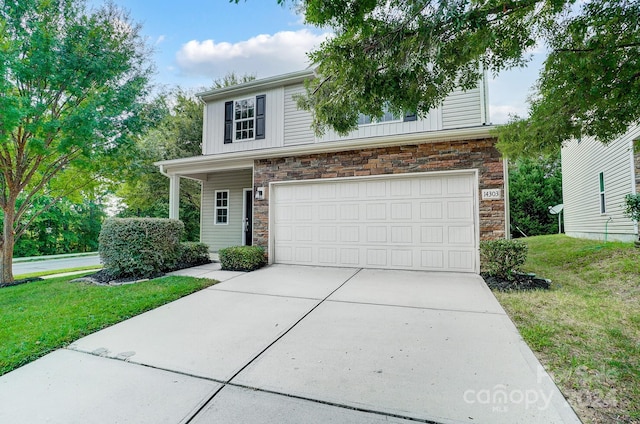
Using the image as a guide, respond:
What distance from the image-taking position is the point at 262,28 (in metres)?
6.26

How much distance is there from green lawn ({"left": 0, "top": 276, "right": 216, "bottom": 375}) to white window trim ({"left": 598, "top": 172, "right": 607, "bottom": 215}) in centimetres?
1147

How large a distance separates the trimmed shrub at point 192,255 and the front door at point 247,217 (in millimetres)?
2025

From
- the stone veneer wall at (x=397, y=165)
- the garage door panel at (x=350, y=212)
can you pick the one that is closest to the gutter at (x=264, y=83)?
the stone veneer wall at (x=397, y=165)

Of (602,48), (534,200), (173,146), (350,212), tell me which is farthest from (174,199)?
(534,200)

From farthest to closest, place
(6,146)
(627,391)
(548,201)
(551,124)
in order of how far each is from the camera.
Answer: (548,201) → (6,146) → (551,124) → (627,391)

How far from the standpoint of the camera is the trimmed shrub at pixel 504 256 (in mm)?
5309

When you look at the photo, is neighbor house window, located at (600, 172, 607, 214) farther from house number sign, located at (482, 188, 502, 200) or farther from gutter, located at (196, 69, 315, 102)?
gutter, located at (196, 69, 315, 102)

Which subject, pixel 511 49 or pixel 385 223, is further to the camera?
pixel 385 223

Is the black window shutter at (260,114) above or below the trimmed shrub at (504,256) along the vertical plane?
above

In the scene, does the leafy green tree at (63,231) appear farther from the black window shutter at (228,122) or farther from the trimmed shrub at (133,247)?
the trimmed shrub at (133,247)

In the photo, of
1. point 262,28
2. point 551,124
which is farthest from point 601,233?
point 262,28

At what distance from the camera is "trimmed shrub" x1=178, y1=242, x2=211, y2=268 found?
770 centimetres

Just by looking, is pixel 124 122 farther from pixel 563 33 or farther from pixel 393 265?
pixel 563 33

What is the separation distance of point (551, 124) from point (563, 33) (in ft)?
4.48
